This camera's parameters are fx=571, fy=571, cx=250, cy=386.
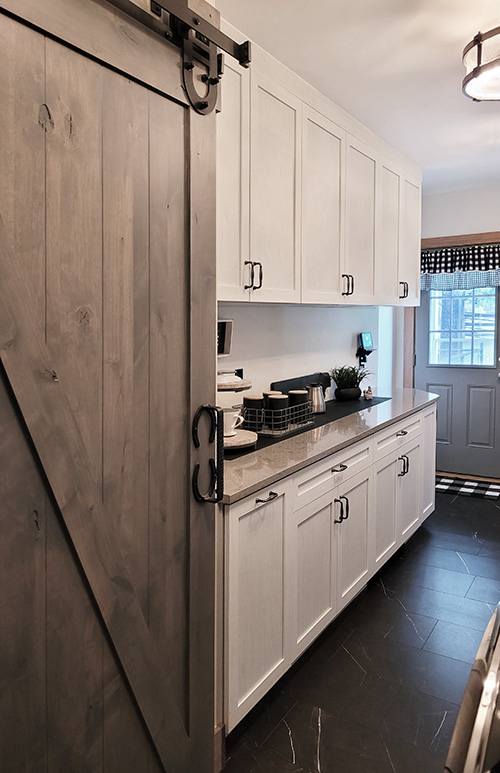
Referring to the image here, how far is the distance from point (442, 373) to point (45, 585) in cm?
469

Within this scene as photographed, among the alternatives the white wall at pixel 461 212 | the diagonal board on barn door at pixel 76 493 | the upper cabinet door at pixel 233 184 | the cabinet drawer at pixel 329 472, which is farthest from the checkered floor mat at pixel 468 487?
the diagonal board on barn door at pixel 76 493

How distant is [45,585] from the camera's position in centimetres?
118

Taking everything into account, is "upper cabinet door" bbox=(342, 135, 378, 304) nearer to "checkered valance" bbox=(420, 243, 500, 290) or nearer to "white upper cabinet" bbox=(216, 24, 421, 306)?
"white upper cabinet" bbox=(216, 24, 421, 306)

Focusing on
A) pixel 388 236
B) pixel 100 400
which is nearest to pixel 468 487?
pixel 388 236

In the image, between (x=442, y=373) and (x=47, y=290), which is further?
(x=442, y=373)

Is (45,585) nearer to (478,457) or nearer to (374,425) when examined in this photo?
(374,425)

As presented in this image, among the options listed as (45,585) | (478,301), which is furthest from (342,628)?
(478,301)

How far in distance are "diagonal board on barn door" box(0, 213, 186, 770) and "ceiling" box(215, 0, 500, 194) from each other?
5.16ft

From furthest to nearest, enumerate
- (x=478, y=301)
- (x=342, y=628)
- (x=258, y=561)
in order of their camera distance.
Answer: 1. (x=478, y=301)
2. (x=342, y=628)
3. (x=258, y=561)

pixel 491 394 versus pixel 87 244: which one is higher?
pixel 87 244

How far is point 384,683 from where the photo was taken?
7.26 feet

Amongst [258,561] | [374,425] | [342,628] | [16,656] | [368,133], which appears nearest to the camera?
[16,656]

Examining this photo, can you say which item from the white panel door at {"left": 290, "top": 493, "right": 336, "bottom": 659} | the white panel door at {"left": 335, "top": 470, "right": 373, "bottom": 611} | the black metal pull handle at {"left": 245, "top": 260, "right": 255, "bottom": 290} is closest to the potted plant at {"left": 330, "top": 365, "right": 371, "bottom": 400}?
the white panel door at {"left": 335, "top": 470, "right": 373, "bottom": 611}

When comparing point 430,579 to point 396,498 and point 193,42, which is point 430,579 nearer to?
point 396,498
